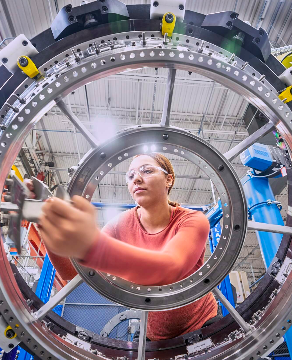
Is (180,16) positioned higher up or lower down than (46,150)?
lower down

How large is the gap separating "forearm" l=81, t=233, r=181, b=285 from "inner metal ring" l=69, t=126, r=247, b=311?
137 cm

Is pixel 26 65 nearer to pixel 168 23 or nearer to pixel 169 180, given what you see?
pixel 168 23

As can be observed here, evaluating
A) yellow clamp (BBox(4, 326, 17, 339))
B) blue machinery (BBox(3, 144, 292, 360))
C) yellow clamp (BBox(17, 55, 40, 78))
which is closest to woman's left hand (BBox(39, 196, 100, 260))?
yellow clamp (BBox(4, 326, 17, 339))

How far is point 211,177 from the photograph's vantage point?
8.39ft

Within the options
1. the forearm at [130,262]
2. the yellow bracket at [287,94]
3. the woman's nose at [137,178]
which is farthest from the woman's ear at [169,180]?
the forearm at [130,262]

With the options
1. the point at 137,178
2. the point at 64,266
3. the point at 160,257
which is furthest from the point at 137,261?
the point at 64,266

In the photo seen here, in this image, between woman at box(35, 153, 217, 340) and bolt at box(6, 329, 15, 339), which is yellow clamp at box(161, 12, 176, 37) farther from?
bolt at box(6, 329, 15, 339)

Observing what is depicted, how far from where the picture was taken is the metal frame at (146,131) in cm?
206

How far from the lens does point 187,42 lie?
7.57ft

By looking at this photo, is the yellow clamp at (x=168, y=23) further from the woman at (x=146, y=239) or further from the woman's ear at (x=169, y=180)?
the woman's ear at (x=169, y=180)

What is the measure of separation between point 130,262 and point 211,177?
165cm

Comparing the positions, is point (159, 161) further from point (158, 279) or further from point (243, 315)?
point (158, 279)

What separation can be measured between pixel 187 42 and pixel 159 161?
1.09 meters

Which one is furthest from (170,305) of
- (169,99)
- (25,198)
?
(25,198)
